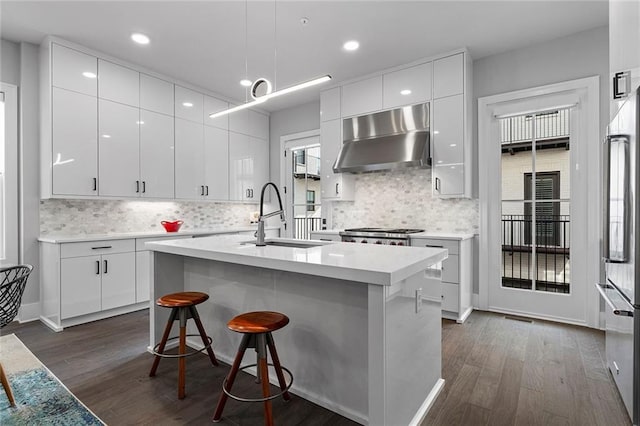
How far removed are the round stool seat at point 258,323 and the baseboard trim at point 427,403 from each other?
897mm

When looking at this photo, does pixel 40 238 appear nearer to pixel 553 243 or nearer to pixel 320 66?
pixel 320 66

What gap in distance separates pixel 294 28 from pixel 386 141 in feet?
5.58

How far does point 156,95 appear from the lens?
439cm

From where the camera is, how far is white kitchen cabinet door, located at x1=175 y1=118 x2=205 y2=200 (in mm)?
A: 4652

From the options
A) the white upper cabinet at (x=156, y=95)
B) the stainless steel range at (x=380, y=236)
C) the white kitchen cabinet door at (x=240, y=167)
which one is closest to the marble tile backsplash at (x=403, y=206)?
the stainless steel range at (x=380, y=236)

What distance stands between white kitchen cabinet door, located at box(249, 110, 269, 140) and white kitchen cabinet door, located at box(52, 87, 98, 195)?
2434 mm

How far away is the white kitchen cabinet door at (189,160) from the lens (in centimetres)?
465

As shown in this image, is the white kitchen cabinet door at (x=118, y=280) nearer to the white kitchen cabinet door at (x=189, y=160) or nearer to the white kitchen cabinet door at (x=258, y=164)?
the white kitchen cabinet door at (x=189, y=160)

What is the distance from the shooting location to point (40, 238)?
11.9 ft

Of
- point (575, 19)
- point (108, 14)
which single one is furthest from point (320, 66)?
point (575, 19)

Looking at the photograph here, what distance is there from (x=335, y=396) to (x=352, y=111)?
12.0 feet

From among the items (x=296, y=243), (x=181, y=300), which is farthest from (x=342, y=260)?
(x=181, y=300)

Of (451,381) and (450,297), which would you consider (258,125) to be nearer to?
(450,297)

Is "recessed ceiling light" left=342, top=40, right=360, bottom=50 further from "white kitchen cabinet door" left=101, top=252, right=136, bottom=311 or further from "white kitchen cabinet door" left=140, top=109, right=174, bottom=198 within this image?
"white kitchen cabinet door" left=101, top=252, right=136, bottom=311
